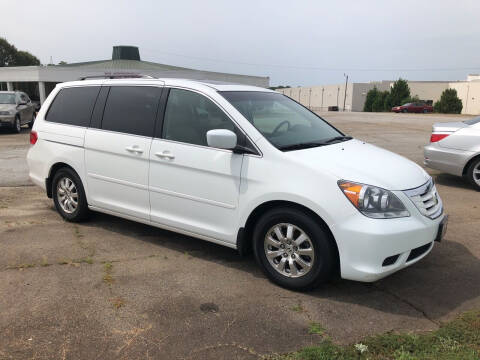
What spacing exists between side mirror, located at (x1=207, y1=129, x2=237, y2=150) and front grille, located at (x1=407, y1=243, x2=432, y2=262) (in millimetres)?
1762

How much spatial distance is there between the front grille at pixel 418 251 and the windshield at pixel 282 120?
4.32ft

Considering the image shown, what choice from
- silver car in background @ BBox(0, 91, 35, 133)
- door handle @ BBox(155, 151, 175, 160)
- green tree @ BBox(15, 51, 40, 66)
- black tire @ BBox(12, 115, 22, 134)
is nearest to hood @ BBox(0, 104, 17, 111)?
silver car in background @ BBox(0, 91, 35, 133)

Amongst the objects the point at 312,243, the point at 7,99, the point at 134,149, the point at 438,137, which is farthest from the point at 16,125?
the point at 312,243

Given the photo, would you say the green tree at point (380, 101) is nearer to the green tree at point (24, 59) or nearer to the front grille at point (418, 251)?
the green tree at point (24, 59)

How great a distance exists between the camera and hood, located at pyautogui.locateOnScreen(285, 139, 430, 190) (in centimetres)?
356

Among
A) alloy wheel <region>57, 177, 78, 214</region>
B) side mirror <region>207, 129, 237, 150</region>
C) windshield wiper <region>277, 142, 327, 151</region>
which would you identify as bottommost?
alloy wheel <region>57, 177, 78, 214</region>

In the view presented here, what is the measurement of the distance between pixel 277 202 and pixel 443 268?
193cm

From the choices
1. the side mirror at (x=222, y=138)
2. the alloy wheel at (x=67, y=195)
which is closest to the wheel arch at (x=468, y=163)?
the side mirror at (x=222, y=138)

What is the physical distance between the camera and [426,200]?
3771 mm

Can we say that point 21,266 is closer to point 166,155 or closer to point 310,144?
point 166,155

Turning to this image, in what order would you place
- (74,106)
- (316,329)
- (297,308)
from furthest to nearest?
(74,106) → (297,308) → (316,329)

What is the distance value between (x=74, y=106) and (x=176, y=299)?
3.02 m

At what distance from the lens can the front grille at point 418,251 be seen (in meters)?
3.60

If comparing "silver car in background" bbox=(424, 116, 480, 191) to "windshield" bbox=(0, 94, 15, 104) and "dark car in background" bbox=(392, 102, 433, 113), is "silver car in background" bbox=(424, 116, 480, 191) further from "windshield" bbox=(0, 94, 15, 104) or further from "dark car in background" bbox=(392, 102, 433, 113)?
"dark car in background" bbox=(392, 102, 433, 113)
